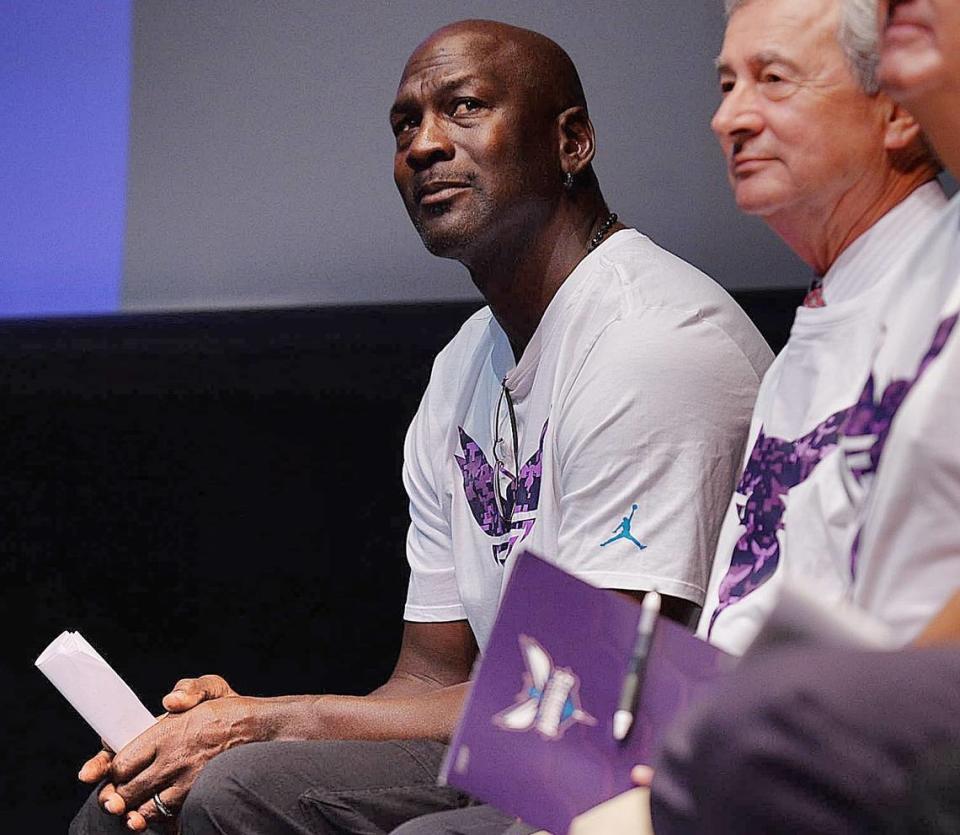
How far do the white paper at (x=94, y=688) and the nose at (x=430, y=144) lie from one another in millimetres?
636

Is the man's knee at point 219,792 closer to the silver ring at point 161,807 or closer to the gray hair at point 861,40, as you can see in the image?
the silver ring at point 161,807

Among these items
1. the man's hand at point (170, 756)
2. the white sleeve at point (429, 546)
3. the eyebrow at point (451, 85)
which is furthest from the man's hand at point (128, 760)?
the eyebrow at point (451, 85)

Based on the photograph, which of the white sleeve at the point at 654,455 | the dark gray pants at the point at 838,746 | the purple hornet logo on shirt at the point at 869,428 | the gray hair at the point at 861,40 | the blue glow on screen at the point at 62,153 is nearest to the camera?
the dark gray pants at the point at 838,746

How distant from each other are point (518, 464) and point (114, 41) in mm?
1338

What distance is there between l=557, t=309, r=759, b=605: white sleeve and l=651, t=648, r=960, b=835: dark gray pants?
2.36ft

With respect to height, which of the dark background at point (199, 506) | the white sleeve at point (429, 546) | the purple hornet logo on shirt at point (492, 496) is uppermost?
the purple hornet logo on shirt at point (492, 496)

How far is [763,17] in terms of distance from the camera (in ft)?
4.05

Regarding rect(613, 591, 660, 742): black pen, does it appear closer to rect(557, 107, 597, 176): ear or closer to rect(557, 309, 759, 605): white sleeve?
rect(557, 309, 759, 605): white sleeve

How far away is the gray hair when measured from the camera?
117 cm

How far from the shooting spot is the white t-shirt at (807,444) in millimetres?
1071

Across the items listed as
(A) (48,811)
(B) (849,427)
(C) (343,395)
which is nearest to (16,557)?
(A) (48,811)

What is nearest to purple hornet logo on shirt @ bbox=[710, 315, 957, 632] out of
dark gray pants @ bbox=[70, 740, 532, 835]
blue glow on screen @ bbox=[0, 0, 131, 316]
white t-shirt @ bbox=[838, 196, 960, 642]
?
white t-shirt @ bbox=[838, 196, 960, 642]

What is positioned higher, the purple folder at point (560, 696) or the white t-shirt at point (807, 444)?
→ the white t-shirt at point (807, 444)

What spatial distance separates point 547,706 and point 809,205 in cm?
45
